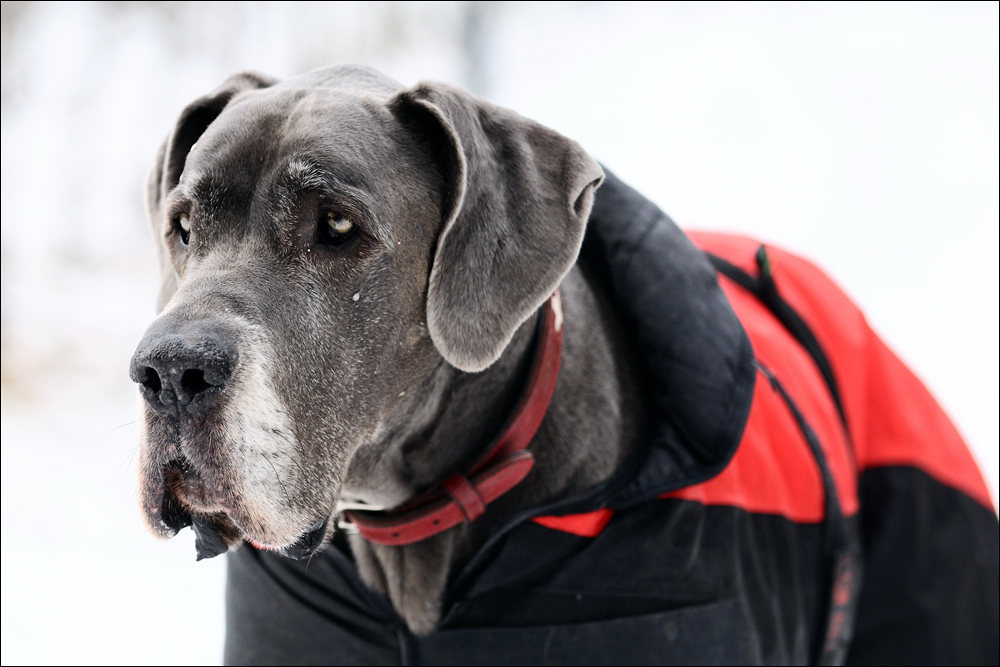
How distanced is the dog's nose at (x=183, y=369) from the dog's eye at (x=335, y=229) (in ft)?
0.94

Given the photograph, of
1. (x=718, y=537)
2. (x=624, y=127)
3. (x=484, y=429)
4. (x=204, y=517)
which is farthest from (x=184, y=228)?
(x=624, y=127)

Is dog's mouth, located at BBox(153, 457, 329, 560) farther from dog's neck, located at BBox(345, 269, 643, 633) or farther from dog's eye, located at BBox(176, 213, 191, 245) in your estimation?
dog's eye, located at BBox(176, 213, 191, 245)

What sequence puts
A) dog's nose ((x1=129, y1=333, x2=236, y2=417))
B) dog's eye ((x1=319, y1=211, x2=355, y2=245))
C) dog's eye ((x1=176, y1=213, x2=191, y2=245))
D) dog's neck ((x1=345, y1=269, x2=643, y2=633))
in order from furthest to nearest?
dog's neck ((x1=345, y1=269, x2=643, y2=633)), dog's eye ((x1=176, y1=213, x2=191, y2=245)), dog's eye ((x1=319, y1=211, x2=355, y2=245)), dog's nose ((x1=129, y1=333, x2=236, y2=417))

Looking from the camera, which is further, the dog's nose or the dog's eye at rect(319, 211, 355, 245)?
the dog's eye at rect(319, 211, 355, 245)

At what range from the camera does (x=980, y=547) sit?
222 cm

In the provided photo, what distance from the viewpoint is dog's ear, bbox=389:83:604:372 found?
5.32 ft

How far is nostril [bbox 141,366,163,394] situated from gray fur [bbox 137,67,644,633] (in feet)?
0.14

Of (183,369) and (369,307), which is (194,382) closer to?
(183,369)

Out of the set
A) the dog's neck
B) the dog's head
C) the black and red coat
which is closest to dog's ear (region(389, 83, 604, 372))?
the dog's head

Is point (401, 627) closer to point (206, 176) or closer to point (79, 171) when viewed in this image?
point (206, 176)

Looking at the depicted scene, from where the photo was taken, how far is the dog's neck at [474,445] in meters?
1.76

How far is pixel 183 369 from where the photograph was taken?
4.33 ft

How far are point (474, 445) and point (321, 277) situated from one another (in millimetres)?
498

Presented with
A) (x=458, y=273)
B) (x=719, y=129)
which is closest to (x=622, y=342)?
(x=458, y=273)
